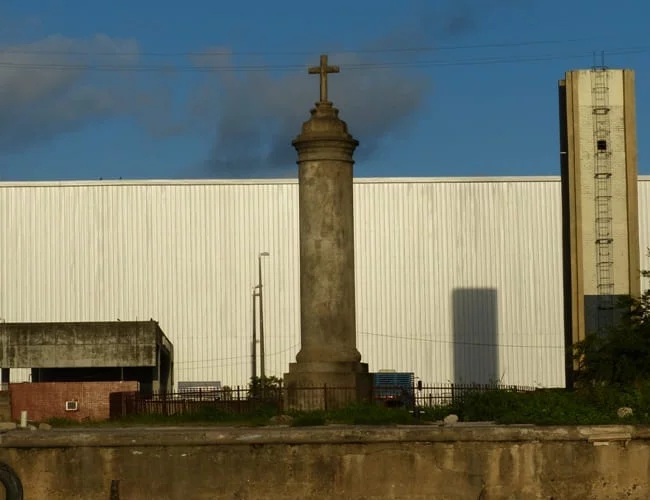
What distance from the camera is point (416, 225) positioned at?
64.3m

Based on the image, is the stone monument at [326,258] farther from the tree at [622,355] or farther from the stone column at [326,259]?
the tree at [622,355]

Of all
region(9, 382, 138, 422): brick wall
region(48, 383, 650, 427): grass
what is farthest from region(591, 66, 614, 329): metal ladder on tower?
region(48, 383, 650, 427): grass

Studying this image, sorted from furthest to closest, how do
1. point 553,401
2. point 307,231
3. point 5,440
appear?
1. point 307,231
2. point 553,401
3. point 5,440

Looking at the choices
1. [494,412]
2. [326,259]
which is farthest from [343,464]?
[326,259]

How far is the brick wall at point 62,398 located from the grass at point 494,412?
8724mm

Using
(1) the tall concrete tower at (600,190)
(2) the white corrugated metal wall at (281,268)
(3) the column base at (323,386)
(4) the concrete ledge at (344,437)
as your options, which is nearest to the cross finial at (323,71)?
(3) the column base at (323,386)

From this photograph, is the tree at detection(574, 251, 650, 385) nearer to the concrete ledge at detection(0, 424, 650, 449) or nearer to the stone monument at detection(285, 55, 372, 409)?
the stone monument at detection(285, 55, 372, 409)

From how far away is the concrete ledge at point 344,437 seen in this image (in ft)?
64.6

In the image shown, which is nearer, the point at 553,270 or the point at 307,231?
the point at 307,231

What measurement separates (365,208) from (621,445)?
147 feet

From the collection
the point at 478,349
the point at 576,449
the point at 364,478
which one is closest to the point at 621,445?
the point at 576,449

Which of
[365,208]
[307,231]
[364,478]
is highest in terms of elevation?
[365,208]

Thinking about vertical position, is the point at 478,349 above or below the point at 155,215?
below

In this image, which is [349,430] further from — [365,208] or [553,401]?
[365,208]
